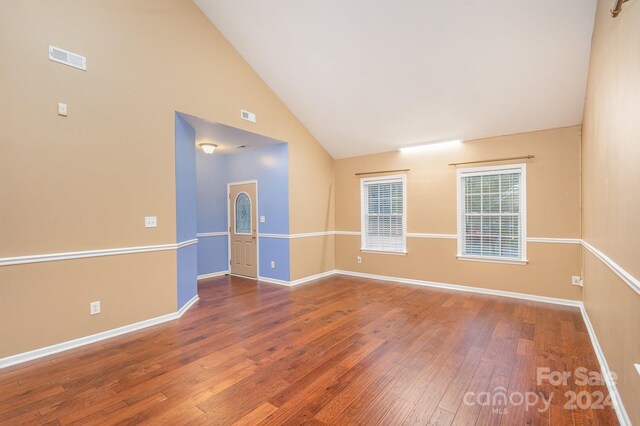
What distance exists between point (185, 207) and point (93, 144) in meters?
1.29

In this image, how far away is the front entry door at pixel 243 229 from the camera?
236 inches

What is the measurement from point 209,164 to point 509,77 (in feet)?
17.6

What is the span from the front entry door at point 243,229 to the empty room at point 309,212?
0.91 ft

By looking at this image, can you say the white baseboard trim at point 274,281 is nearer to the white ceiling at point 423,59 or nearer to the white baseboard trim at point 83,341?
the white baseboard trim at point 83,341

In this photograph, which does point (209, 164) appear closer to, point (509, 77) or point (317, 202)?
point (317, 202)

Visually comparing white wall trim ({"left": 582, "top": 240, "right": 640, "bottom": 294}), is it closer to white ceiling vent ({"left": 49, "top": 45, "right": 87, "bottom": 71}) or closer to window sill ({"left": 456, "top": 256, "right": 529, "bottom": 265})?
window sill ({"left": 456, "top": 256, "right": 529, "bottom": 265})

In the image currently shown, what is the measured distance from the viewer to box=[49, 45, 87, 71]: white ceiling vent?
2807mm

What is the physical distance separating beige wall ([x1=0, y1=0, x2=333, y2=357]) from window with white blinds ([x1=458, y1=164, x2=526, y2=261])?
13.7 feet

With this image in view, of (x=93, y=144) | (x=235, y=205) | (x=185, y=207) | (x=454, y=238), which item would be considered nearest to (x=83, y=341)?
(x=185, y=207)

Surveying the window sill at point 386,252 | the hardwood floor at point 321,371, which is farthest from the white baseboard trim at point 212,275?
the window sill at point 386,252

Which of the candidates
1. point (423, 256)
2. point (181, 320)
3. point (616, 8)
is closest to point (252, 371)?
point (181, 320)

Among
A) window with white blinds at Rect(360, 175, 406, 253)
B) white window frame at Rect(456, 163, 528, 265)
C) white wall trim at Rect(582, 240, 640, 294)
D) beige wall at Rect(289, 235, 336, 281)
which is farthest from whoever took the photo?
window with white blinds at Rect(360, 175, 406, 253)

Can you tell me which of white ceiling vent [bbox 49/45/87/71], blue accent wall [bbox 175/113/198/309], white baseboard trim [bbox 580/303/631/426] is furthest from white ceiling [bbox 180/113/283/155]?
white baseboard trim [bbox 580/303/631/426]

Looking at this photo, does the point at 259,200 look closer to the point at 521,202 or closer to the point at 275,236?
the point at 275,236
